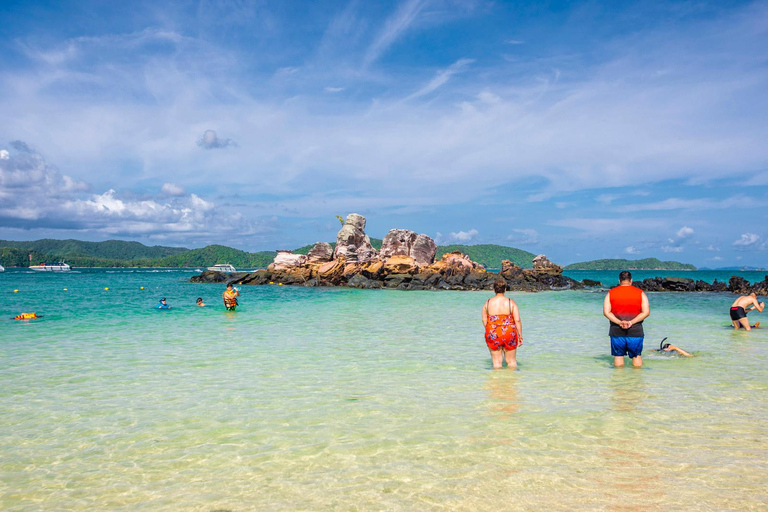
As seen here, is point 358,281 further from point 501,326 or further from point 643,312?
point 643,312

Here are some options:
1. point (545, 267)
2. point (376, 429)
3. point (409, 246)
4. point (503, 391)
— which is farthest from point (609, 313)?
point (545, 267)

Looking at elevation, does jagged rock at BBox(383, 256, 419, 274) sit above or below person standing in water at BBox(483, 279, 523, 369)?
above

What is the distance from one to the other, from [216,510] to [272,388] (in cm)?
534

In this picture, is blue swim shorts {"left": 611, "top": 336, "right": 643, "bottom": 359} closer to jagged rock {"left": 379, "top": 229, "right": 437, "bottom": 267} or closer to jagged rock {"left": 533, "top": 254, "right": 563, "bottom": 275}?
jagged rock {"left": 533, "top": 254, "right": 563, "bottom": 275}

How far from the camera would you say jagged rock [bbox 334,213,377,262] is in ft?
256

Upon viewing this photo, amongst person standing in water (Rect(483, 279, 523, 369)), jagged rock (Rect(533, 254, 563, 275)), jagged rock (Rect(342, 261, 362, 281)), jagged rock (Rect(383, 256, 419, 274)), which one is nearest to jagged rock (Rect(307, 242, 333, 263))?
jagged rock (Rect(342, 261, 362, 281))

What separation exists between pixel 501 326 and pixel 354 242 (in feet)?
225

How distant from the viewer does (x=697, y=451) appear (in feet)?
21.5

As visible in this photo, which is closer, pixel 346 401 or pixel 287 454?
pixel 287 454

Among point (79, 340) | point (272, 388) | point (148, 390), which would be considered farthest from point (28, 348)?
point (272, 388)

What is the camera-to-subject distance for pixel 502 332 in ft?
38.9

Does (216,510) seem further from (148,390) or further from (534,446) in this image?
(148,390)

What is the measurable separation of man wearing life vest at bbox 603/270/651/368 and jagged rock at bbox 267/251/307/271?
6674 cm

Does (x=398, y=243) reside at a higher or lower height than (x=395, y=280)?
higher
